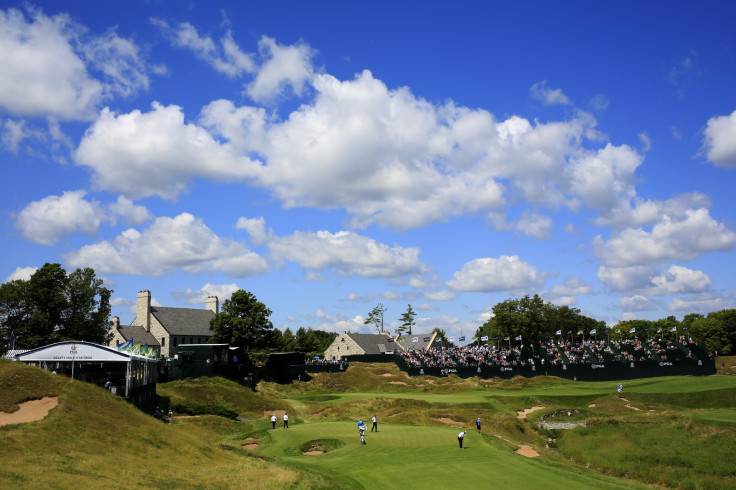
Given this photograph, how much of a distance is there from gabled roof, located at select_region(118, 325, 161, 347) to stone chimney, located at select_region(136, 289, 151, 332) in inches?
51.3

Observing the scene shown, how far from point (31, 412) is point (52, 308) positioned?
40725mm

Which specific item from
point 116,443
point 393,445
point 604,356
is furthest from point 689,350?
point 116,443

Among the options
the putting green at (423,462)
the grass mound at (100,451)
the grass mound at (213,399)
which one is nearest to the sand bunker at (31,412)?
the grass mound at (100,451)

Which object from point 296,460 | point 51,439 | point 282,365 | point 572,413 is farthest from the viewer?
point 282,365

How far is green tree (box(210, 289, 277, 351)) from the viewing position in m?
95.2

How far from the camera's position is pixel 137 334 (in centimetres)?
10394

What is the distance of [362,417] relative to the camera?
59469 millimetres

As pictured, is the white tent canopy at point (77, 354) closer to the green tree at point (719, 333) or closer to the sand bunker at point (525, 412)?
the sand bunker at point (525, 412)

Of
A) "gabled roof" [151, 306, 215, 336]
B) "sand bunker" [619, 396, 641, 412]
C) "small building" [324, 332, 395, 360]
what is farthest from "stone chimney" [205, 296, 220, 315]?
"sand bunker" [619, 396, 641, 412]

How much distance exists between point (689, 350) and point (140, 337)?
341ft

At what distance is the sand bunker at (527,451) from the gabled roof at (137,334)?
78016mm

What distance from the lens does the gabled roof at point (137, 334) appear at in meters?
102

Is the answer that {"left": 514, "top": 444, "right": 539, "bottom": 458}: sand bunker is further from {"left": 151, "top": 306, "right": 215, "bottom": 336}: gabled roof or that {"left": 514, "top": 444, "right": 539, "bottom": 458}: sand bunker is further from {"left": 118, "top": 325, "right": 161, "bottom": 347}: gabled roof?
{"left": 151, "top": 306, "right": 215, "bottom": 336}: gabled roof

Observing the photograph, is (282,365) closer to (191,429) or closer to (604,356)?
(191,429)
